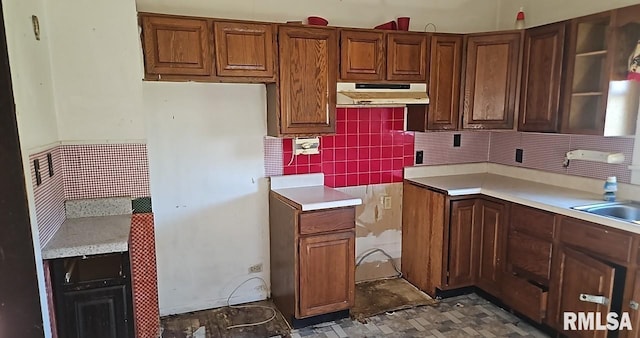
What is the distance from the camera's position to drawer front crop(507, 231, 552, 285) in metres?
2.66

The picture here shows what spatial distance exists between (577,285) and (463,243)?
0.85m

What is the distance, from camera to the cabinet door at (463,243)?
3.12 meters

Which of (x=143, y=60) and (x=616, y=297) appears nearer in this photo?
(x=616, y=297)

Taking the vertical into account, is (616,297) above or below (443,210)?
below

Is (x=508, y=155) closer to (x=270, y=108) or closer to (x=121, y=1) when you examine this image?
(x=270, y=108)

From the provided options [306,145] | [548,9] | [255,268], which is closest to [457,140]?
[548,9]

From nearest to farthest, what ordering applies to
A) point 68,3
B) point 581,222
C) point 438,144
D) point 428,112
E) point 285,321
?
Answer: point 68,3 < point 581,222 < point 285,321 < point 428,112 < point 438,144

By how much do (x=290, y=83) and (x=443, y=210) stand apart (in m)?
1.48

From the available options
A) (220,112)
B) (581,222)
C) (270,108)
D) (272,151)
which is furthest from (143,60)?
(581,222)

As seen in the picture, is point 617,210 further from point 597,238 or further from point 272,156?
point 272,156

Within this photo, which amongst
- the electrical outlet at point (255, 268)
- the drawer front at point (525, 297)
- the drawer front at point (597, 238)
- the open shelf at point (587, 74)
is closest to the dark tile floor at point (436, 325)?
the drawer front at point (525, 297)

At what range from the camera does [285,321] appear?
116 inches

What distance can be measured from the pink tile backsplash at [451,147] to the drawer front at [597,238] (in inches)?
51.1

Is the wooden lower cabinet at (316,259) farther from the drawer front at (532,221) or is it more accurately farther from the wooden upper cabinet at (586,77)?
the wooden upper cabinet at (586,77)
